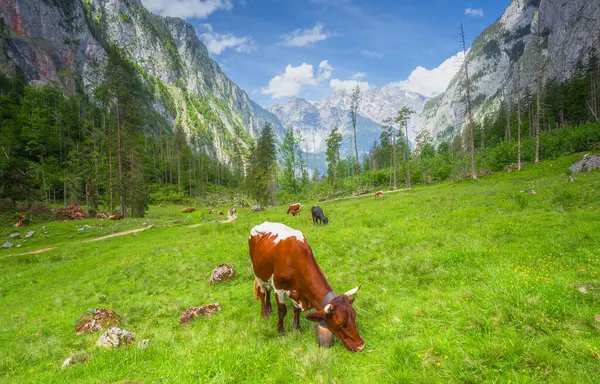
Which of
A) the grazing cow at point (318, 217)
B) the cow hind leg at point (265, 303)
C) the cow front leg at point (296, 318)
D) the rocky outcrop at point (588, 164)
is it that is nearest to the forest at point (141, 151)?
the rocky outcrop at point (588, 164)

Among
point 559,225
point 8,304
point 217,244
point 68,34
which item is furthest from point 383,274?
point 68,34

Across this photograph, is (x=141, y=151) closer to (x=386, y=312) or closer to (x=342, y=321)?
(x=386, y=312)

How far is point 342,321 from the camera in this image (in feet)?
19.5

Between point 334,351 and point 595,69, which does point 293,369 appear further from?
point 595,69

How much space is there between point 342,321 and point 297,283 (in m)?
1.54

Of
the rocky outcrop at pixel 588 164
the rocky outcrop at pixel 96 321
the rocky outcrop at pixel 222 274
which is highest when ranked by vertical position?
the rocky outcrop at pixel 588 164

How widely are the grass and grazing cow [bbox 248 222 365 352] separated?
499 millimetres

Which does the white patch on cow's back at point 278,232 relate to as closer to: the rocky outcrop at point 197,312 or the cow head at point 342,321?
the cow head at point 342,321

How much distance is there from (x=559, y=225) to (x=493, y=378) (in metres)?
11.0

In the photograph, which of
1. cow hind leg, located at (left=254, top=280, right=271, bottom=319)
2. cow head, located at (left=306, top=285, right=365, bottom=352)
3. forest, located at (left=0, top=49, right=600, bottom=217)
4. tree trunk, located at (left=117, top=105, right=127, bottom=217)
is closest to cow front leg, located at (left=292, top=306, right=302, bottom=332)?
cow head, located at (left=306, top=285, right=365, bottom=352)

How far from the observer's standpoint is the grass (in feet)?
15.7

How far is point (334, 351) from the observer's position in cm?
577

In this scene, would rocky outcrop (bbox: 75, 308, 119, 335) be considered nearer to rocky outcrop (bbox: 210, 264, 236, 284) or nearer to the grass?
the grass

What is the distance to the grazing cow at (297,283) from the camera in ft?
19.6
